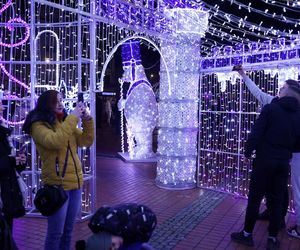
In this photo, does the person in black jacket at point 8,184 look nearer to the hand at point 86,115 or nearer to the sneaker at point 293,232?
the hand at point 86,115

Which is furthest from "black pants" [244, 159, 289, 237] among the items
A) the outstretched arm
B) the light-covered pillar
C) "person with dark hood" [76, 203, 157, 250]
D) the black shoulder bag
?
→ the light-covered pillar

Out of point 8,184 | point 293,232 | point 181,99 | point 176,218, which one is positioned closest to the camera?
point 8,184

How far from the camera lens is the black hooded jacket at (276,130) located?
4125 millimetres

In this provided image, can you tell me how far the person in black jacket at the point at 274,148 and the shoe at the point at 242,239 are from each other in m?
0.22

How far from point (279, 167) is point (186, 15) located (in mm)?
3690

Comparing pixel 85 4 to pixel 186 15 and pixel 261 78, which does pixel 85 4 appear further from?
pixel 261 78

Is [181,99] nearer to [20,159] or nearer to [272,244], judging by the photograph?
[272,244]

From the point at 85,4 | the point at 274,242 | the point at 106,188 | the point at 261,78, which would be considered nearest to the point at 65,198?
the point at 274,242

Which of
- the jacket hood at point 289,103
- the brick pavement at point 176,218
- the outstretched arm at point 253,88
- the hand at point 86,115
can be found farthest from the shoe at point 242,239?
the hand at point 86,115

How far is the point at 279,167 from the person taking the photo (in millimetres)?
4176

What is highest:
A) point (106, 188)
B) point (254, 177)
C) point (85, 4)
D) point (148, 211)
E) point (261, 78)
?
point (85, 4)

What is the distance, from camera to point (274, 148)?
13.6 feet

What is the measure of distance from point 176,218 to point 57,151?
2684 millimetres

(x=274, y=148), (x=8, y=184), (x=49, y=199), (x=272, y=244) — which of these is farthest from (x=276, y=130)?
(x=8, y=184)
